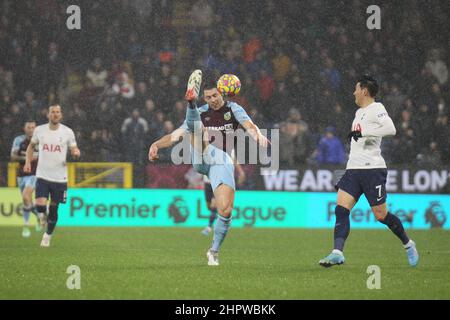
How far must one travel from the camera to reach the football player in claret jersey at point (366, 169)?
39.9ft

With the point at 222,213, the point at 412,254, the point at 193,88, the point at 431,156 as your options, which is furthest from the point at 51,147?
the point at 431,156

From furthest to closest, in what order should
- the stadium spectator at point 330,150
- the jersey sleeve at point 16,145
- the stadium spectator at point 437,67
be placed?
the stadium spectator at point 437,67, the stadium spectator at point 330,150, the jersey sleeve at point 16,145

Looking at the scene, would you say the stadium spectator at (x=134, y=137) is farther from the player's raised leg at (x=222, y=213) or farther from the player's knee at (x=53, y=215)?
the player's raised leg at (x=222, y=213)

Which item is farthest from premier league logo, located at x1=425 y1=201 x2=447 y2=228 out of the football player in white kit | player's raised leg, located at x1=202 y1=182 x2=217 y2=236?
the football player in white kit

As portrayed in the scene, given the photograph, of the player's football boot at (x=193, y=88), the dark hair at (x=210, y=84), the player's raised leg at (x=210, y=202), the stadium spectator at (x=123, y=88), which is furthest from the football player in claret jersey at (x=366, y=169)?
the stadium spectator at (x=123, y=88)

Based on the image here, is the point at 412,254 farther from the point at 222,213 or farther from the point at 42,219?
the point at 42,219

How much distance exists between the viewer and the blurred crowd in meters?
24.0

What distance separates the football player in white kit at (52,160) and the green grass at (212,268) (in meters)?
0.83

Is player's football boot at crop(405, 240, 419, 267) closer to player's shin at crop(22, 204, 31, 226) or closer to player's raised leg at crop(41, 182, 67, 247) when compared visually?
player's raised leg at crop(41, 182, 67, 247)

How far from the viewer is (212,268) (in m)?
12.1

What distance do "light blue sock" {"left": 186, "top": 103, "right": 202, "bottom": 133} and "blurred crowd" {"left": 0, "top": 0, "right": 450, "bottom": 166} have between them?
1135cm

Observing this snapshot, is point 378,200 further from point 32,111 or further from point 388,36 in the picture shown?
point 388,36

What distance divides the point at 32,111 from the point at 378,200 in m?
13.7

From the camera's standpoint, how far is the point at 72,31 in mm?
27078
